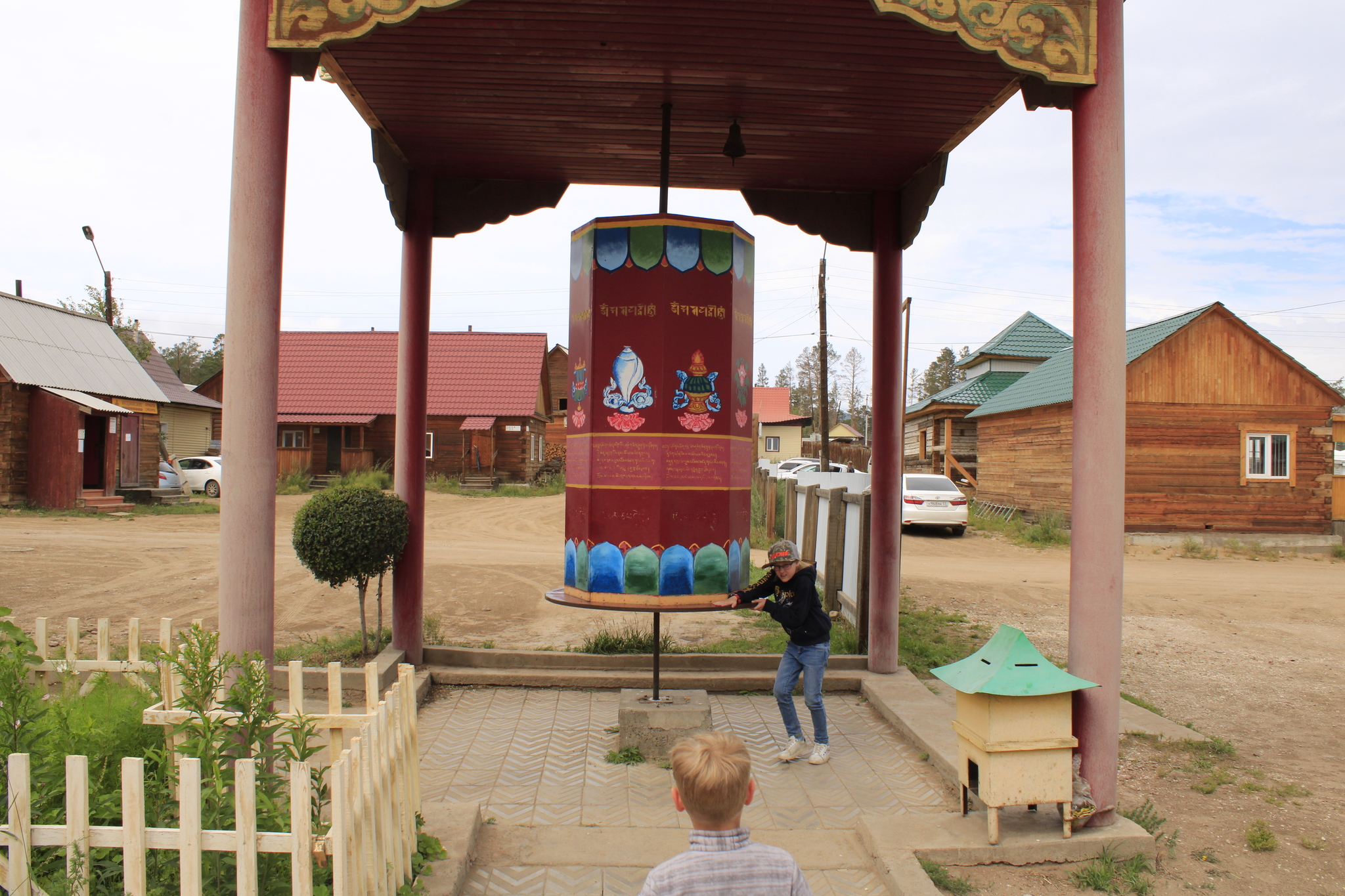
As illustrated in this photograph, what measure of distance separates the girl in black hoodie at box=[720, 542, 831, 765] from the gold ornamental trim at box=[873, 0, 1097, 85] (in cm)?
293

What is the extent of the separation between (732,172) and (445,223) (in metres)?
2.42

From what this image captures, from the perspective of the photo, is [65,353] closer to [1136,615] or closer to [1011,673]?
[1136,615]

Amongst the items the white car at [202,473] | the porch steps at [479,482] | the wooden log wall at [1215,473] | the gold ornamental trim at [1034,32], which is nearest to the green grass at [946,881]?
the gold ornamental trim at [1034,32]

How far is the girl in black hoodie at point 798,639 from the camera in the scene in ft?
17.4

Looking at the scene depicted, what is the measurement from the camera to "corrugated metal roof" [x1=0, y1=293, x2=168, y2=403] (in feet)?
70.4

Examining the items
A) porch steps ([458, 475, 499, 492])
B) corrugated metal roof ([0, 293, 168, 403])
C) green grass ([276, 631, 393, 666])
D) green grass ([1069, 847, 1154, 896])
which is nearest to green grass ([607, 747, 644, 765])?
green grass ([1069, 847, 1154, 896])

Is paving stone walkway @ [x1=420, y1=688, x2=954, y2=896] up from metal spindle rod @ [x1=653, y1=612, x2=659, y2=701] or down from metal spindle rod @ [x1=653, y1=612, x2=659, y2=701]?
down

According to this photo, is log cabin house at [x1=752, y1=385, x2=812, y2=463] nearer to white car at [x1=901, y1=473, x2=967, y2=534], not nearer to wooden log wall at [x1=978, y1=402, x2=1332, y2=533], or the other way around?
white car at [x1=901, y1=473, x2=967, y2=534]

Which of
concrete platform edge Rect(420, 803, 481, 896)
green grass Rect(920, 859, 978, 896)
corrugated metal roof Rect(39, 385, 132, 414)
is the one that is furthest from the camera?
corrugated metal roof Rect(39, 385, 132, 414)

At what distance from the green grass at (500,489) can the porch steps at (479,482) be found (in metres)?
0.22

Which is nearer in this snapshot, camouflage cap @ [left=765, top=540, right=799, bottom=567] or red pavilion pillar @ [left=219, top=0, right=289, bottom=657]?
red pavilion pillar @ [left=219, top=0, right=289, bottom=657]

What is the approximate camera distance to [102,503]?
2153 centimetres

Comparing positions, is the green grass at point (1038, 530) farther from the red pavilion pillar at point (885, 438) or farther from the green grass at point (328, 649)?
the green grass at point (328, 649)

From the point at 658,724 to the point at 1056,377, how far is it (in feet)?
68.5
